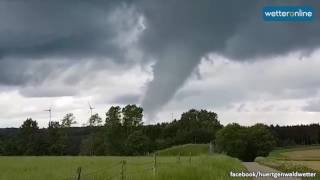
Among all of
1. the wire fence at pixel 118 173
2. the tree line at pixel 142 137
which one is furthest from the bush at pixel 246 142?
the wire fence at pixel 118 173

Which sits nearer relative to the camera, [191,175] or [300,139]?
[191,175]

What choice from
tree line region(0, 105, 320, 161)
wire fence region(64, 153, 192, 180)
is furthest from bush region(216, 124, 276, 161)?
wire fence region(64, 153, 192, 180)

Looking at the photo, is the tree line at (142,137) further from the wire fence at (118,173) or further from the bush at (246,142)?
the wire fence at (118,173)

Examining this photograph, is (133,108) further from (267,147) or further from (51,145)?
(267,147)

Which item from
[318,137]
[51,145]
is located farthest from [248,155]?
[51,145]

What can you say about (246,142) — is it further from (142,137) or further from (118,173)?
(118,173)

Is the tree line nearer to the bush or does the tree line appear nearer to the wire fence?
the bush

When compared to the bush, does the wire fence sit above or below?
below

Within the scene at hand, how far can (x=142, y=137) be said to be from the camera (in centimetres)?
15475

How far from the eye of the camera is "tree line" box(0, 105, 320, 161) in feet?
425

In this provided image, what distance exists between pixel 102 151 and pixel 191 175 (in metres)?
148

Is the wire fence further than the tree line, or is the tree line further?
the tree line

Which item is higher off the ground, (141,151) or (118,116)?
(118,116)

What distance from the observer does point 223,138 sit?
132 metres
